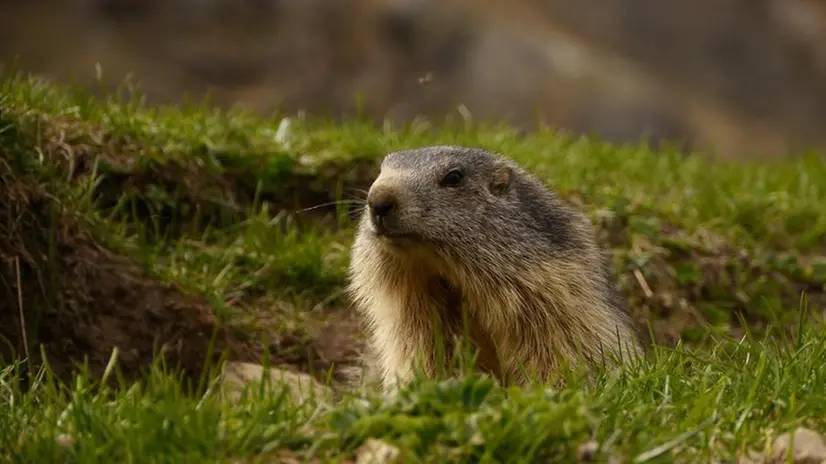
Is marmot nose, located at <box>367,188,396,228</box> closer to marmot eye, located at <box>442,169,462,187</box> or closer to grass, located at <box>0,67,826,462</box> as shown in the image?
marmot eye, located at <box>442,169,462,187</box>

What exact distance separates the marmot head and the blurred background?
1258 cm

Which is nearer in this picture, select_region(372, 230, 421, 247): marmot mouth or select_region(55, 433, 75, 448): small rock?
select_region(55, 433, 75, 448): small rock

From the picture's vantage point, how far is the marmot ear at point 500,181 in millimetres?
5535

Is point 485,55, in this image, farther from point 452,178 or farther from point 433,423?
point 433,423

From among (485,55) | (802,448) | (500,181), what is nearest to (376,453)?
(802,448)

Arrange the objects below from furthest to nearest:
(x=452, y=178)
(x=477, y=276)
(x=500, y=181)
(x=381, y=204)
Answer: (x=500, y=181), (x=452, y=178), (x=477, y=276), (x=381, y=204)

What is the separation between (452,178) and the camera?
5.40 m

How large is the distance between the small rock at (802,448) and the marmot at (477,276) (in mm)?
1346

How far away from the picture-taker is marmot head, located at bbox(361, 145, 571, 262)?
16.7 ft

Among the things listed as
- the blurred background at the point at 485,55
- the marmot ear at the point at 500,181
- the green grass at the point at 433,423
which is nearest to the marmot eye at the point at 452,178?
the marmot ear at the point at 500,181

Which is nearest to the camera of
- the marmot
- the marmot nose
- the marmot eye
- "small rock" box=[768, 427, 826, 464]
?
"small rock" box=[768, 427, 826, 464]

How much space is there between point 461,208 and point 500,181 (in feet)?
0.99

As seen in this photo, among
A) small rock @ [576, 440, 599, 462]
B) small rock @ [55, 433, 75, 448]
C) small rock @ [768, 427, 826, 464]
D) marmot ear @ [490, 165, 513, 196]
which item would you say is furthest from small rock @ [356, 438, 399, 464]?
marmot ear @ [490, 165, 513, 196]

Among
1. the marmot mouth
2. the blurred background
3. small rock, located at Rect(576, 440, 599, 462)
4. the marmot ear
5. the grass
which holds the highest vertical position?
the marmot ear
